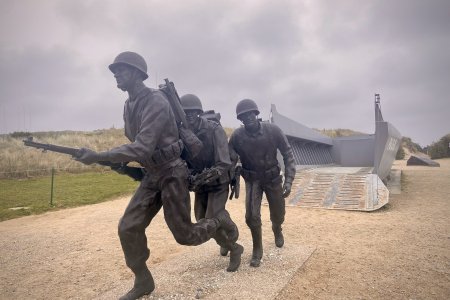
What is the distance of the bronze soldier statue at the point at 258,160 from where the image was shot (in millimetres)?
4977

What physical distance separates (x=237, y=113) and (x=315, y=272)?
269 cm

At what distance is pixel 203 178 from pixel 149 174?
2.21 feet

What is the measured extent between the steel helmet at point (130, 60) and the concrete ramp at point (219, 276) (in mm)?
2712

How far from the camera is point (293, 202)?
35.1 feet

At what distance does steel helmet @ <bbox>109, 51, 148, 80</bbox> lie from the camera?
11.0 feet

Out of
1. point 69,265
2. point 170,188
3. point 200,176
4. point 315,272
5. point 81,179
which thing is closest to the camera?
point 170,188

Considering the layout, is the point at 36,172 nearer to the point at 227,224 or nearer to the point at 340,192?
the point at 340,192

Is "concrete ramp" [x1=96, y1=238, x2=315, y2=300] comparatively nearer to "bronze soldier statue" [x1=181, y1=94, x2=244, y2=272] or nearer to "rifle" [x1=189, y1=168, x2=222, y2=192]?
"bronze soldier statue" [x1=181, y1=94, x2=244, y2=272]

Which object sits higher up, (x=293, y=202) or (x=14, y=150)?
(x=14, y=150)

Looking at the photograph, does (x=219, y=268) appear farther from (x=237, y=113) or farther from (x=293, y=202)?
(x=293, y=202)

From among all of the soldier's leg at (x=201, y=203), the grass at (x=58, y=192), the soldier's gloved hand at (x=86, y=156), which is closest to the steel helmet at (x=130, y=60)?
the soldier's gloved hand at (x=86, y=156)

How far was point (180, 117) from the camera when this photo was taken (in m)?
3.85

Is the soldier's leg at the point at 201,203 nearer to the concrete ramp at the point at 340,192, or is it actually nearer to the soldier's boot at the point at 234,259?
the soldier's boot at the point at 234,259

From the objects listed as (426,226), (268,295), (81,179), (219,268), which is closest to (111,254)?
(219,268)
